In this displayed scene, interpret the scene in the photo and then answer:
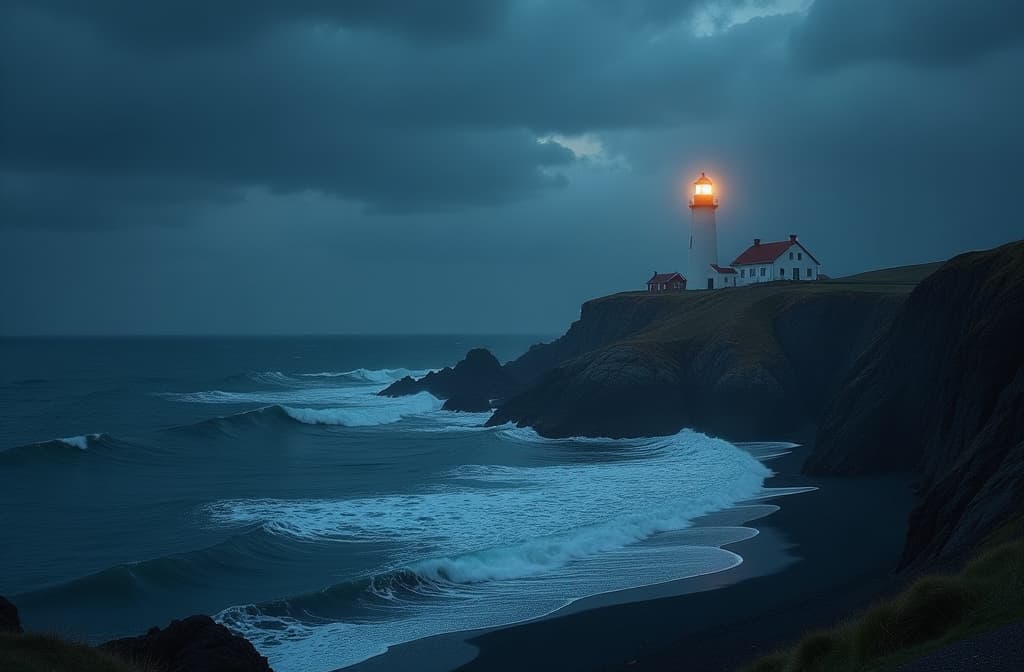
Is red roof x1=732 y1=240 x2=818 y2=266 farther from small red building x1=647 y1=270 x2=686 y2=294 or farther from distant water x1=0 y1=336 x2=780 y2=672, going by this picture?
distant water x1=0 y1=336 x2=780 y2=672

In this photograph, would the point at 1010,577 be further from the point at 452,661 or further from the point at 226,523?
the point at 226,523

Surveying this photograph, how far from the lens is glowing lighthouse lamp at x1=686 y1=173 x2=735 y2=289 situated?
76.4 meters

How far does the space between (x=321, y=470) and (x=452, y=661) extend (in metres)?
23.1

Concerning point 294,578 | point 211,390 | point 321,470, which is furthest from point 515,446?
point 211,390

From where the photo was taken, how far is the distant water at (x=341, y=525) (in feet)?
57.2

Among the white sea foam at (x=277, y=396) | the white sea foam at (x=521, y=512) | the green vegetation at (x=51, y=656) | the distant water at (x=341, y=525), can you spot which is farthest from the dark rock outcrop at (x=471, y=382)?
the green vegetation at (x=51, y=656)

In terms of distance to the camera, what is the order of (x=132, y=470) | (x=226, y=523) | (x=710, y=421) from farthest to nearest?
1. (x=710, y=421)
2. (x=132, y=470)
3. (x=226, y=523)

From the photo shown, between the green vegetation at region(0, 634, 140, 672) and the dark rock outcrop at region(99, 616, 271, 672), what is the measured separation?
31.7 inches

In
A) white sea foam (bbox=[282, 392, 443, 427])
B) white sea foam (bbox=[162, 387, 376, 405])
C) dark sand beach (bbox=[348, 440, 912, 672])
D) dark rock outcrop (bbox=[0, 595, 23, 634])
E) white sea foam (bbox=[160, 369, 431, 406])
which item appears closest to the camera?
dark rock outcrop (bbox=[0, 595, 23, 634])

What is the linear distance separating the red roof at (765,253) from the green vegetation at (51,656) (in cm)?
6618

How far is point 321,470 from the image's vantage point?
36.4m

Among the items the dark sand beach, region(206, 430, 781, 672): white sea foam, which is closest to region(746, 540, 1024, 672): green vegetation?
the dark sand beach

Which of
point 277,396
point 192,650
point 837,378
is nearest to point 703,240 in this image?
point 837,378

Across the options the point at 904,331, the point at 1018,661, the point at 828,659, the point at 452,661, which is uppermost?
the point at 904,331
